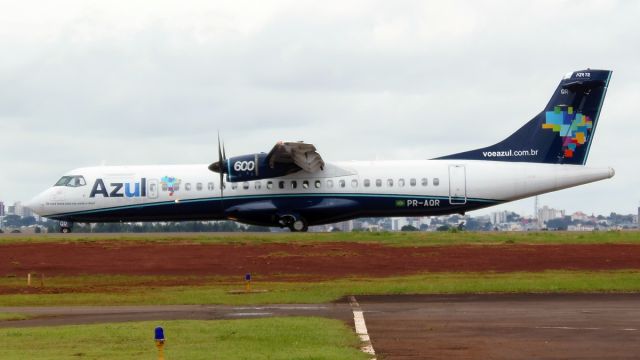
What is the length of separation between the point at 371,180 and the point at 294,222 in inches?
171

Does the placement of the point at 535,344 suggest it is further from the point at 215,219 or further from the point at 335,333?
the point at 215,219

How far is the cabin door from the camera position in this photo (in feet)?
168

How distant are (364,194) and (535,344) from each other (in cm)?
3390

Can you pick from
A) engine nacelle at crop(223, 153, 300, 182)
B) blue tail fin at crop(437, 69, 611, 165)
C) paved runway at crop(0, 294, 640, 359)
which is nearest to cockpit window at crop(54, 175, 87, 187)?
engine nacelle at crop(223, 153, 300, 182)

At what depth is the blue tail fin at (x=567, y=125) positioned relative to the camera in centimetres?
5191

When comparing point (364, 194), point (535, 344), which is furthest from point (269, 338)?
point (364, 194)

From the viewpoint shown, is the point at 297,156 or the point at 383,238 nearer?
the point at 383,238

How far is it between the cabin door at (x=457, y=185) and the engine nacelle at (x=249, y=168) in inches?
319

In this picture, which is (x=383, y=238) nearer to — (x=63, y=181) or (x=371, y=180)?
(x=371, y=180)

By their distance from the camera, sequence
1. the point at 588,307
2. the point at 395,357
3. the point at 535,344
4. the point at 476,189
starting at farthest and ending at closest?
the point at 476,189 < the point at 588,307 < the point at 535,344 < the point at 395,357

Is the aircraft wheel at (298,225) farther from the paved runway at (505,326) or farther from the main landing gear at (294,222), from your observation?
the paved runway at (505,326)

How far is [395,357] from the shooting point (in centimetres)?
1706

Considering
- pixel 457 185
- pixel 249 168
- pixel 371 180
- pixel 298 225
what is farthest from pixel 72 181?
pixel 457 185

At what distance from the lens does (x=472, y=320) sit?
2220 centimetres
